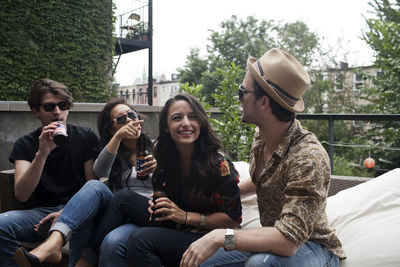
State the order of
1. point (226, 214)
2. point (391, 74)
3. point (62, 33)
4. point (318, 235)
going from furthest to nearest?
point (391, 74)
point (62, 33)
point (226, 214)
point (318, 235)

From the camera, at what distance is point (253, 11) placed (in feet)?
112

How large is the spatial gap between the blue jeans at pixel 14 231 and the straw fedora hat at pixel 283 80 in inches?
69.8

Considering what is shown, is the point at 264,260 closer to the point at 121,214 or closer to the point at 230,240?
the point at 230,240

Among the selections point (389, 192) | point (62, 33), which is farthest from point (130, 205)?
point (62, 33)

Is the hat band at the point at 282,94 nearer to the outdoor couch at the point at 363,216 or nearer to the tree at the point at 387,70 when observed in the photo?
the outdoor couch at the point at 363,216

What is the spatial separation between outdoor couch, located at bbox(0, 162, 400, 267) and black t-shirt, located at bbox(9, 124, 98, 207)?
0.60 ft

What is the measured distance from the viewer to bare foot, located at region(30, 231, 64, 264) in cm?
171

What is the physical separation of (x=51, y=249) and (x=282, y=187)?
125 cm

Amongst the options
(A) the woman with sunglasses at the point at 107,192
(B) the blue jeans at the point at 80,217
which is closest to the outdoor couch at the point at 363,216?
(B) the blue jeans at the point at 80,217

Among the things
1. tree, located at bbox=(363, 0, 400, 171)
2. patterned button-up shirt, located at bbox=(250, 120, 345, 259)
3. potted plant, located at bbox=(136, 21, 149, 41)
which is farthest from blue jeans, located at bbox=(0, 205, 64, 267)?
potted plant, located at bbox=(136, 21, 149, 41)

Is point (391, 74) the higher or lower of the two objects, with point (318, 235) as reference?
higher

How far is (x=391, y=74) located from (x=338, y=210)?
8219 mm

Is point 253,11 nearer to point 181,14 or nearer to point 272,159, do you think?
point 181,14

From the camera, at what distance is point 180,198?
1.91m
